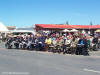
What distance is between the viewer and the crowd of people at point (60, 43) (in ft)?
61.2

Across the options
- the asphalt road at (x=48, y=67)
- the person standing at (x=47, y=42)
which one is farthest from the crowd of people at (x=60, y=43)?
the asphalt road at (x=48, y=67)

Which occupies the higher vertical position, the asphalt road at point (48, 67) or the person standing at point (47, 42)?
the person standing at point (47, 42)

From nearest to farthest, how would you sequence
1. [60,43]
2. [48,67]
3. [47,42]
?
[48,67], [60,43], [47,42]

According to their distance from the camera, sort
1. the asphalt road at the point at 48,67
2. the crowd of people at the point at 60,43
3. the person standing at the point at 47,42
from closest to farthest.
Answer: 1. the asphalt road at the point at 48,67
2. the crowd of people at the point at 60,43
3. the person standing at the point at 47,42

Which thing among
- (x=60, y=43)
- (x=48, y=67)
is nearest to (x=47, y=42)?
(x=60, y=43)

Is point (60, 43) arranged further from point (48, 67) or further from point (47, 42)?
point (48, 67)

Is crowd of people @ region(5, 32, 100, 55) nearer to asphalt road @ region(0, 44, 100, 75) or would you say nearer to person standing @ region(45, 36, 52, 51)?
person standing @ region(45, 36, 52, 51)

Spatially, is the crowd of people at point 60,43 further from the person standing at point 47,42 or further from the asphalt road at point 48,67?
the asphalt road at point 48,67

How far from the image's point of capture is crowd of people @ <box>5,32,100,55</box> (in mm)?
18641

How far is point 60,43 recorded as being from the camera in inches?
802

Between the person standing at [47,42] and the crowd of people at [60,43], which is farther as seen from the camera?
the person standing at [47,42]

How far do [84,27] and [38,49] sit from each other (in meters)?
31.1

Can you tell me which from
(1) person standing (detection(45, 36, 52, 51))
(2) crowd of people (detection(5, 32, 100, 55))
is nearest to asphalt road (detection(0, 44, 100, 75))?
(2) crowd of people (detection(5, 32, 100, 55))

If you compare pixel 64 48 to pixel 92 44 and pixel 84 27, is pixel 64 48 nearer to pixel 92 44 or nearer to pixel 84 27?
pixel 92 44
